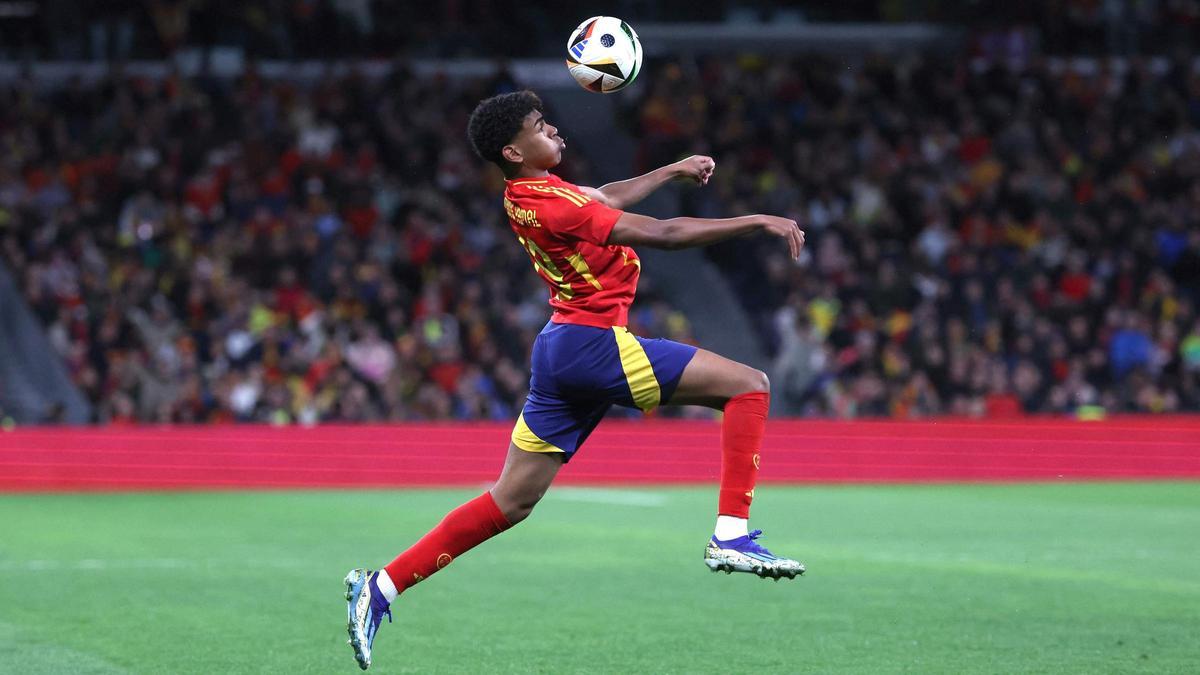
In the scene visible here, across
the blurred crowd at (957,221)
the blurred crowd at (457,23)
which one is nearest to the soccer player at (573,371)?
the blurred crowd at (957,221)

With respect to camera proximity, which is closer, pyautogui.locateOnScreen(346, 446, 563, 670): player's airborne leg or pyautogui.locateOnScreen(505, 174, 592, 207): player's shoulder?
pyautogui.locateOnScreen(505, 174, 592, 207): player's shoulder

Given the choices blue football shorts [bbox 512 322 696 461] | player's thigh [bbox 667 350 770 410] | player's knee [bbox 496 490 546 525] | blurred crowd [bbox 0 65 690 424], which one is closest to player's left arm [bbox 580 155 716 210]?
blue football shorts [bbox 512 322 696 461]

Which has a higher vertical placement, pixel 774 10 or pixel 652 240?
pixel 652 240

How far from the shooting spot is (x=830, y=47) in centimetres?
2831

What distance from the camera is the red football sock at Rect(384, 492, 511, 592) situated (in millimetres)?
6961

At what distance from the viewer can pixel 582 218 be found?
6.55 metres

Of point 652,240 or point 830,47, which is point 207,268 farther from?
point 652,240

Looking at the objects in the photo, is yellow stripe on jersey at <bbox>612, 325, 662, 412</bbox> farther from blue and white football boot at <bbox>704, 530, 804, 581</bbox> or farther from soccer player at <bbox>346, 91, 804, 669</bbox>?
blue and white football boot at <bbox>704, 530, 804, 581</bbox>

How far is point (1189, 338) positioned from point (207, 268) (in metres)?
12.7

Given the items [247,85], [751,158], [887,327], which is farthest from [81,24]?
[887,327]

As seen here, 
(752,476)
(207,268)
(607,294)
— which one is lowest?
(207,268)

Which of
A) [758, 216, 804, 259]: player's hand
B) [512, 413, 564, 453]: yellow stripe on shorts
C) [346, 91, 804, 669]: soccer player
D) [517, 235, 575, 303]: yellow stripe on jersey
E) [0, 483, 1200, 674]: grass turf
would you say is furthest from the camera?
[0, 483, 1200, 674]: grass turf

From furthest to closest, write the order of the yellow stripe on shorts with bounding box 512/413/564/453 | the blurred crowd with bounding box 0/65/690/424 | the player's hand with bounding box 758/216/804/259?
the blurred crowd with bounding box 0/65/690/424 < the yellow stripe on shorts with bounding box 512/413/564/453 < the player's hand with bounding box 758/216/804/259

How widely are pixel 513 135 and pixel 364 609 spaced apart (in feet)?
6.50
